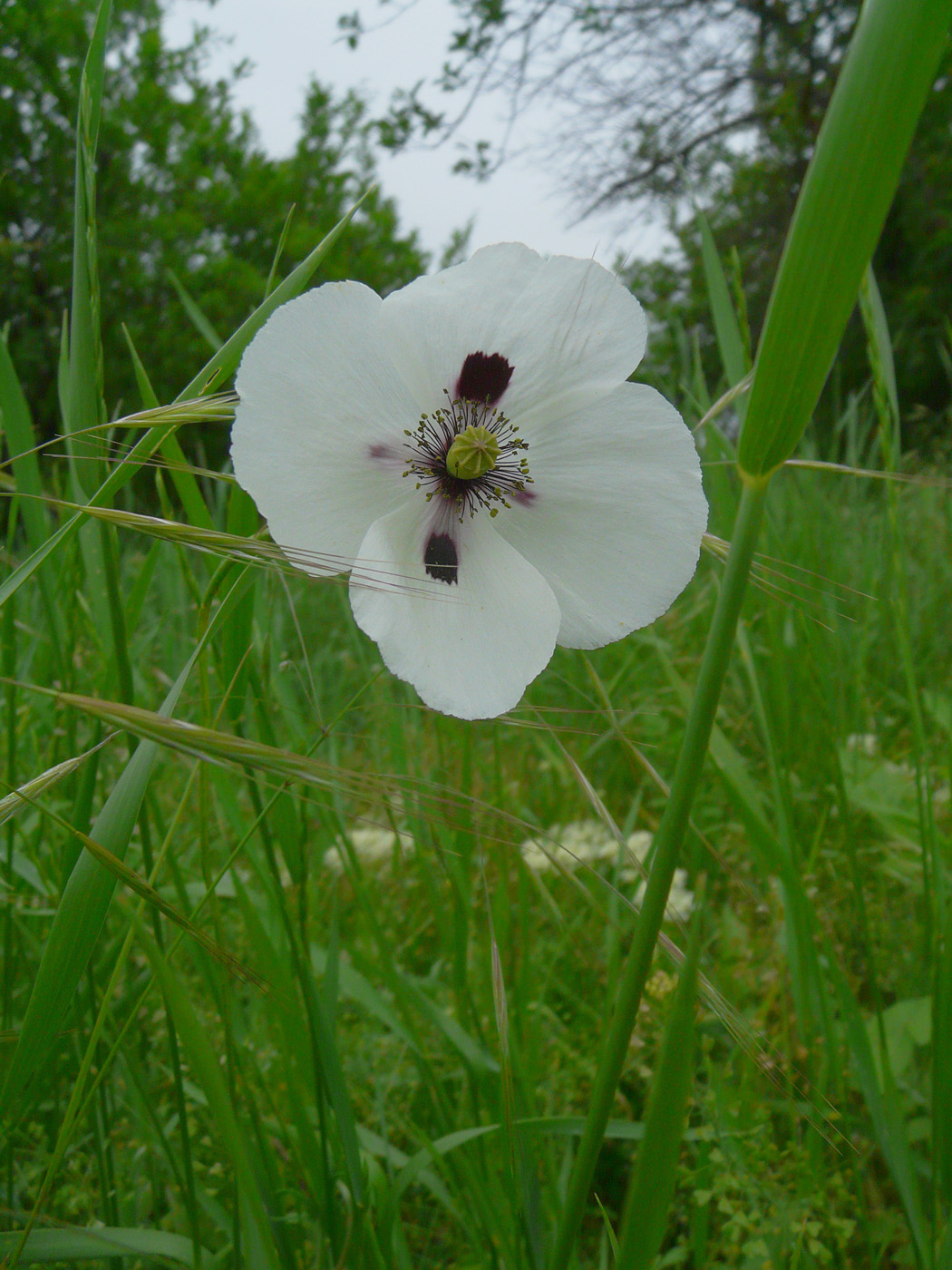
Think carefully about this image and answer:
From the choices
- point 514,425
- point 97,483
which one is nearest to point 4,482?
point 97,483

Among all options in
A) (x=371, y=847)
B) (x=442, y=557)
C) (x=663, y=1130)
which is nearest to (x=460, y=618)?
(x=442, y=557)

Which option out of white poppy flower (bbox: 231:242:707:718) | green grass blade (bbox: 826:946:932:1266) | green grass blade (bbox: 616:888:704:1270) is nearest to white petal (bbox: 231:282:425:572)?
white poppy flower (bbox: 231:242:707:718)

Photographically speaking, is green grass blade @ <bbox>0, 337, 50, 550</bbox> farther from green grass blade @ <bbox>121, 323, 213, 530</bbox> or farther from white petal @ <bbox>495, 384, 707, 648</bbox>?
white petal @ <bbox>495, 384, 707, 648</bbox>

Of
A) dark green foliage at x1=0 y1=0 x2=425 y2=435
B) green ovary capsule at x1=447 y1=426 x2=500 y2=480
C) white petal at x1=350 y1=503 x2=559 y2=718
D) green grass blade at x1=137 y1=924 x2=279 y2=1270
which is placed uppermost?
dark green foliage at x1=0 y1=0 x2=425 y2=435

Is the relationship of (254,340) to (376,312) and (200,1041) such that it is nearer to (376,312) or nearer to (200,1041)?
(376,312)

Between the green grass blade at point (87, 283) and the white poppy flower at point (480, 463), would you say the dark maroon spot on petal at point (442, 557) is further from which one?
the green grass blade at point (87, 283)
